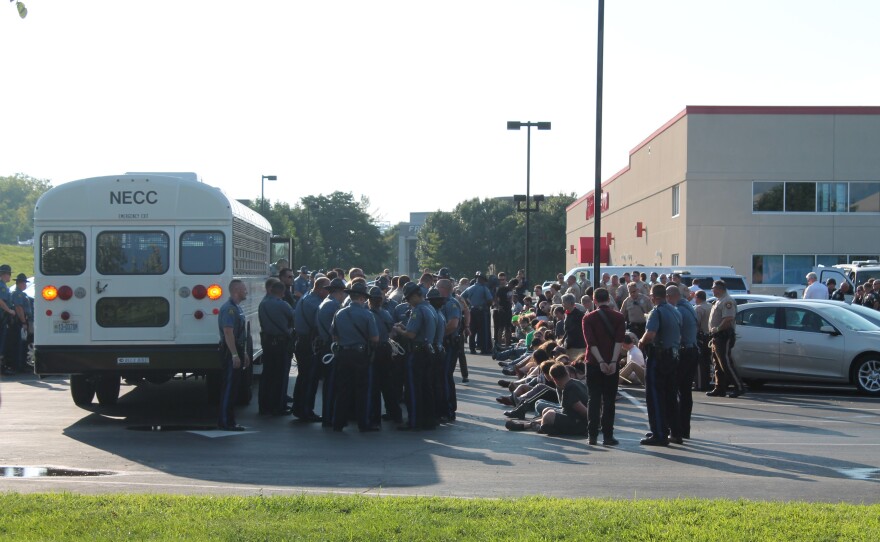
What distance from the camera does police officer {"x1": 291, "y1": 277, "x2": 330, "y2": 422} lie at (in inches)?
565

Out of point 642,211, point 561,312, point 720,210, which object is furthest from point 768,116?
point 561,312

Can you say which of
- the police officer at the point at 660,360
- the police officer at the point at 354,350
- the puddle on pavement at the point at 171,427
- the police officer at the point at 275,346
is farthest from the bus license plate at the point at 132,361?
the police officer at the point at 660,360

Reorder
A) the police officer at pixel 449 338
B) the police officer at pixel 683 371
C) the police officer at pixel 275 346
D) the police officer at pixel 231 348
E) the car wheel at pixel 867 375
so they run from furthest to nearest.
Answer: the car wheel at pixel 867 375
the police officer at pixel 449 338
the police officer at pixel 275 346
the police officer at pixel 231 348
the police officer at pixel 683 371

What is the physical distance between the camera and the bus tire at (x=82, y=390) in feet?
50.9

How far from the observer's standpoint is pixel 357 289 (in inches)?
522

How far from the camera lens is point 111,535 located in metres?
7.12

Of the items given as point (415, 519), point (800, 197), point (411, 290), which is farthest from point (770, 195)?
point (415, 519)

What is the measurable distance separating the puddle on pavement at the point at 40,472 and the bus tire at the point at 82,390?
5.14m

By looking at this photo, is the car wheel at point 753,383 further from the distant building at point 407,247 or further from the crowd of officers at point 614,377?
the distant building at point 407,247

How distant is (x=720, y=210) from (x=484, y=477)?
3429cm

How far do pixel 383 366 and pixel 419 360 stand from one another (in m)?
0.51

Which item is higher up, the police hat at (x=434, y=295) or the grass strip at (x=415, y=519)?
the police hat at (x=434, y=295)

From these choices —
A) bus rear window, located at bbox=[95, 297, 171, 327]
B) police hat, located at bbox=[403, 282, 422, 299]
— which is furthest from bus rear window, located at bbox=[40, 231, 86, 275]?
police hat, located at bbox=[403, 282, 422, 299]

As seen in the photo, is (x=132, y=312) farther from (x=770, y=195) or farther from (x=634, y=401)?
(x=770, y=195)
